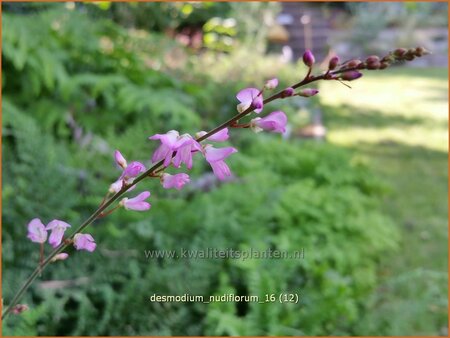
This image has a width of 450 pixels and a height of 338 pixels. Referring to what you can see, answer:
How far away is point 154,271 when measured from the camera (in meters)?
1.79

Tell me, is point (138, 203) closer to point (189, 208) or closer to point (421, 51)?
point (421, 51)

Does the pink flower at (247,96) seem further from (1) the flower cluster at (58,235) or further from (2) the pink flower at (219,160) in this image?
(1) the flower cluster at (58,235)

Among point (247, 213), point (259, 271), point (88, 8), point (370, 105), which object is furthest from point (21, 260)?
point (370, 105)

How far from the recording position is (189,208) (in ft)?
7.44

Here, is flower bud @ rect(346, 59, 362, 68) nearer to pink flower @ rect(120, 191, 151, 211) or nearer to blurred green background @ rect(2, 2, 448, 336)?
pink flower @ rect(120, 191, 151, 211)

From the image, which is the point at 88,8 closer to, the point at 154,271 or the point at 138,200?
the point at 154,271

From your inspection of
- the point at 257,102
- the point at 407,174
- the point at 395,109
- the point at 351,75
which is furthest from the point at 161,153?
the point at 395,109

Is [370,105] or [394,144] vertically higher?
[370,105]

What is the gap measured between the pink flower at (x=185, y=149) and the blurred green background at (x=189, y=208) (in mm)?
1089

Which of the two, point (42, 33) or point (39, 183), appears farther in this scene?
point (42, 33)

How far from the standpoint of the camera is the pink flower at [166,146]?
53 cm

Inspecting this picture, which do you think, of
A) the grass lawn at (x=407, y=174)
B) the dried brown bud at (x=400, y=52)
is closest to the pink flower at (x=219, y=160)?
the dried brown bud at (x=400, y=52)

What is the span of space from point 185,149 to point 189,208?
1.74 m

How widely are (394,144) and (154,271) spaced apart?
4.61 metres
